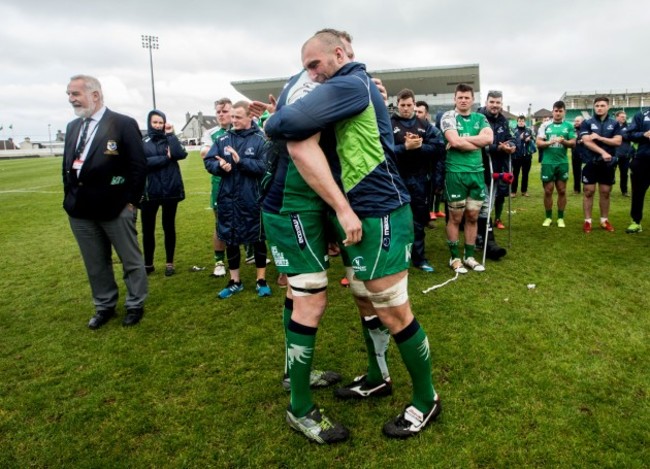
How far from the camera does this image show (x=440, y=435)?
2566 millimetres

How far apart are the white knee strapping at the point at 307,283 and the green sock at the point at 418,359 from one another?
1.73 ft

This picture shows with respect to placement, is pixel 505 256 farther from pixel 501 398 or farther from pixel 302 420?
pixel 302 420

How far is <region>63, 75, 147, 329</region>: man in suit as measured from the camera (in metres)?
4.12

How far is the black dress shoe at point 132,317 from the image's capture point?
4402mm

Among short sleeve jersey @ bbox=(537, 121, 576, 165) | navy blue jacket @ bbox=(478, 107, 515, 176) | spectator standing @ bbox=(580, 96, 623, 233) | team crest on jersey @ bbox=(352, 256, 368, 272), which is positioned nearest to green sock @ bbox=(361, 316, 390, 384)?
team crest on jersey @ bbox=(352, 256, 368, 272)

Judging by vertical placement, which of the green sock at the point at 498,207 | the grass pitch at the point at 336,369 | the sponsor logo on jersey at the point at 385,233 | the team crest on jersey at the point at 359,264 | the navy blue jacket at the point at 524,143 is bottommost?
the grass pitch at the point at 336,369

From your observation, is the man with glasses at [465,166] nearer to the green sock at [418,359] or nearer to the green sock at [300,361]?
the green sock at [418,359]

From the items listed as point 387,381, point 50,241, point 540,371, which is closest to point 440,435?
point 387,381

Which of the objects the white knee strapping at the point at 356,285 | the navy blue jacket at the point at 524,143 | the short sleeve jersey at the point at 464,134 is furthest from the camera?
the navy blue jacket at the point at 524,143

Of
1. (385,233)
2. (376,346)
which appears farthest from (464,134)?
(385,233)

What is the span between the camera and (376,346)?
2.89 m

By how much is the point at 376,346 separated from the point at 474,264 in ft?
11.0

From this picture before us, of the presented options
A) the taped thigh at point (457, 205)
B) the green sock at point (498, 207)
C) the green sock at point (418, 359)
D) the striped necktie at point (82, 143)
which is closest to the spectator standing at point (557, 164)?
the green sock at point (498, 207)

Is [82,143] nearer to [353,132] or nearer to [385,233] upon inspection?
[353,132]
